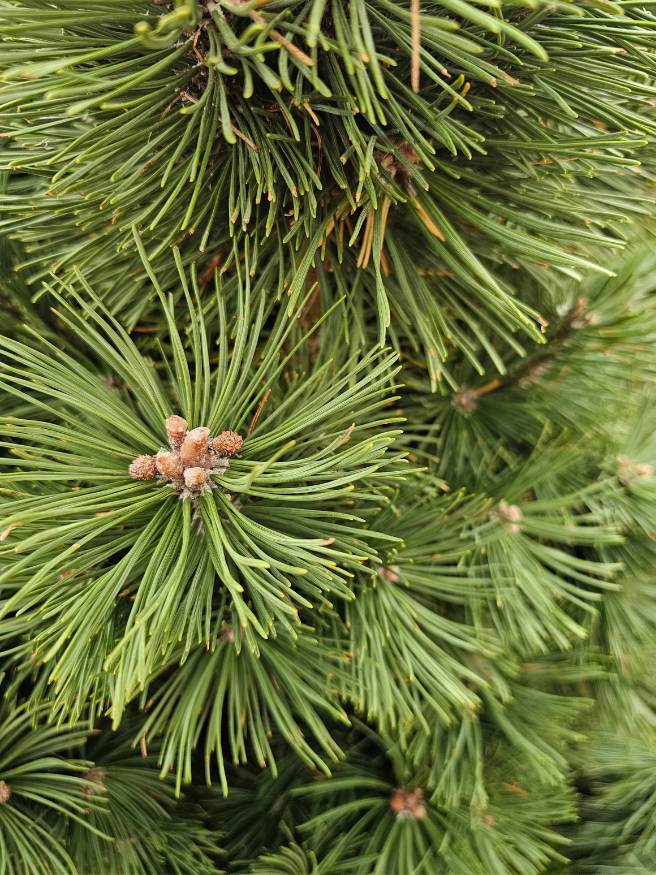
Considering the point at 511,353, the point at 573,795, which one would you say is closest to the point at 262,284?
the point at 511,353

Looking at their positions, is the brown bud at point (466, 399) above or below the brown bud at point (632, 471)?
above

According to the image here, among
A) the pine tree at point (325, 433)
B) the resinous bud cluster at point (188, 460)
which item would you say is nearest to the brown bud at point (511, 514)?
the pine tree at point (325, 433)

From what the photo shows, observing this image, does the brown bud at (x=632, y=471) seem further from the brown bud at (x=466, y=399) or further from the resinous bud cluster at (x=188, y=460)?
the resinous bud cluster at (x=188, y=460)

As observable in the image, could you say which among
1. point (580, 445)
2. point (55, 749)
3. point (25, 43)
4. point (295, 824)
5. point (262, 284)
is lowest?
point (295, 824)

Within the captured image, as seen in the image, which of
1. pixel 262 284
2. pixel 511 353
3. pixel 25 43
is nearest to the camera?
pixel 25 43

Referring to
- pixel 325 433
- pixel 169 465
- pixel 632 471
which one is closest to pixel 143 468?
pixel 169 465

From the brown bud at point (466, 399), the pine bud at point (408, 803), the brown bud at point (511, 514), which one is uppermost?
the brown bud at point (466, 399)

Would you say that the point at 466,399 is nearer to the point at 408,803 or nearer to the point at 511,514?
the point at 511,514

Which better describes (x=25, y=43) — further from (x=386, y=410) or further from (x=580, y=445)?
(x=580, y=445)

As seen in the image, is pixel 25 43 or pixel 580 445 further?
pixel 580 445
